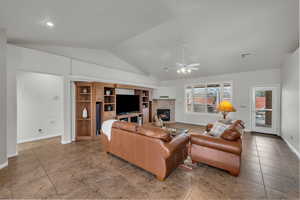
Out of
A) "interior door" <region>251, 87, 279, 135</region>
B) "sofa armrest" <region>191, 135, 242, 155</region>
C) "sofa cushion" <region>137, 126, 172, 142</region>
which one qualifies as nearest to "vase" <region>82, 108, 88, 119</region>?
"sofa cushion" <region>137, 126, 172, 142</region>

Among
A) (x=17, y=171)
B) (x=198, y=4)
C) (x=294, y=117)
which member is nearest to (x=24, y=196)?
(x=17, y=171)

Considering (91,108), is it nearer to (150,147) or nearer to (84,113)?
(84,113)

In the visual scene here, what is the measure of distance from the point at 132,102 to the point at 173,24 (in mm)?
3702

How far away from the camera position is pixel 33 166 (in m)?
2.54

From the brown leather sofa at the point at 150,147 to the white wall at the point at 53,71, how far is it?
7.34 ft

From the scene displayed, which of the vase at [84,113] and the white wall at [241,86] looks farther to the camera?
the white wall at [241,86]

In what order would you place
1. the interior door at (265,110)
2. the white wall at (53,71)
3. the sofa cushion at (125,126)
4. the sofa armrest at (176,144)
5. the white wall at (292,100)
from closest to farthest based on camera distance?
the sofa armrest at (176,144) → the sofa cushion at (125,126) → the white wall at (53,71) → the white wall at (292,100) → the interior door at (265,110)

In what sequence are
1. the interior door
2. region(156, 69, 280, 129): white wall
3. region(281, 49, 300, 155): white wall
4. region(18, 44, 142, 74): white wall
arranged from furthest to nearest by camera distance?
region(156, 69, 280, 129): white wall, the interior door, region(18, 44, 142, 74): white wall, region(281, 49, 300, 155): white wall

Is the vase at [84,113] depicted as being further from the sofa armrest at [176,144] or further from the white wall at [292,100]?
the white wall at [292,100]

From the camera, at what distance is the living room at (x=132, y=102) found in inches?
79.7

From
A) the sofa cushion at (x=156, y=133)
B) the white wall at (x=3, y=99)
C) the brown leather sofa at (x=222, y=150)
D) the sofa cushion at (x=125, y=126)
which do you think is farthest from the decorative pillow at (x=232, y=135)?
the white wall at (x=3, y=99)

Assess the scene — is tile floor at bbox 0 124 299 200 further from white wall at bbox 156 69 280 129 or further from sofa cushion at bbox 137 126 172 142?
white wall at bbox 156 69 280 129

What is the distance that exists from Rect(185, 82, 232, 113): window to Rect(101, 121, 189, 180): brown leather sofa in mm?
4268

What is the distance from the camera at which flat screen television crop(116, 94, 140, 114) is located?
5176mm
